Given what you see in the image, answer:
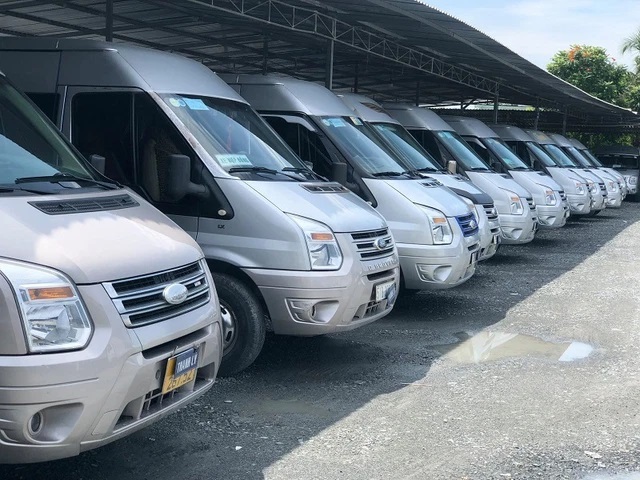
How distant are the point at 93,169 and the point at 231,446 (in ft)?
6.43

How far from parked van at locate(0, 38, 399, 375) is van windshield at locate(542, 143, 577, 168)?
14336 millimetres

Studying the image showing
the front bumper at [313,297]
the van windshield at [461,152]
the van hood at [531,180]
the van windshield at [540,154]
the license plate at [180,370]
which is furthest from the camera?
the van windshield at [540,154]

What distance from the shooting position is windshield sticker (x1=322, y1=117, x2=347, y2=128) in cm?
916

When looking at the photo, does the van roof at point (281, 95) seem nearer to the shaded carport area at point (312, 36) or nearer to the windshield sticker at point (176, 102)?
the windshield sticker at point (176, 102)

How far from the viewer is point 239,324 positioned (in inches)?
255

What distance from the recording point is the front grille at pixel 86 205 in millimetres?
4375

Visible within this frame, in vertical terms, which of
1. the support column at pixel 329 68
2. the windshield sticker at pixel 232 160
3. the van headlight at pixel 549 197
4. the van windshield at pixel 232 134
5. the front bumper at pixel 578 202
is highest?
the support column at pixel 329 68

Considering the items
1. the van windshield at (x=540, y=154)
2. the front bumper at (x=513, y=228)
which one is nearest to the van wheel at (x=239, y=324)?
the front bumper at (x=513, y=228)

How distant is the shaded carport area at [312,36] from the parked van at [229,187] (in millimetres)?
4058

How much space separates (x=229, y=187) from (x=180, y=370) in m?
2.38

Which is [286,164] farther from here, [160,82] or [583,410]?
[583,410]

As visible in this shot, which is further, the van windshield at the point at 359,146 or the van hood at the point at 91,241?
the van windshield at the point at 359,146

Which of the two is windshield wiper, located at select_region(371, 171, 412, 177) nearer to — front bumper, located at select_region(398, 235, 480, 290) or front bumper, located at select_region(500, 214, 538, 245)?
front bumper, located at select_region(398, 235, 480, 290)

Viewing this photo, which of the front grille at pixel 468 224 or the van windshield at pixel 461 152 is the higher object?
the van windshield at pixel 461 152
